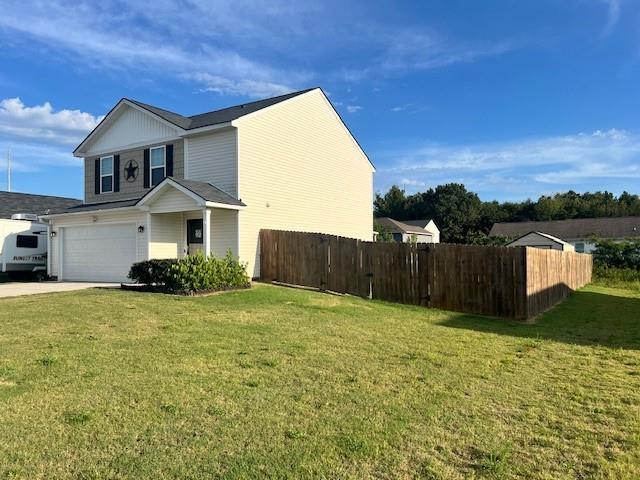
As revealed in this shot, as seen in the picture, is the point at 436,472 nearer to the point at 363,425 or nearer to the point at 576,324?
the point at 363,425

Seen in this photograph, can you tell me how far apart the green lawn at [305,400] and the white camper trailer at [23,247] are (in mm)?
13345

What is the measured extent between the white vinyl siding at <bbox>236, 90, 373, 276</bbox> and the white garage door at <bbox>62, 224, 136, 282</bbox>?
4674 millimetres

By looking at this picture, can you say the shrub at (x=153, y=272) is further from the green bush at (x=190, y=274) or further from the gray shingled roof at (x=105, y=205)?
the gray shingled roof at (x=105, y=205)

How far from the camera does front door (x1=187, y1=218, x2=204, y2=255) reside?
1773cm

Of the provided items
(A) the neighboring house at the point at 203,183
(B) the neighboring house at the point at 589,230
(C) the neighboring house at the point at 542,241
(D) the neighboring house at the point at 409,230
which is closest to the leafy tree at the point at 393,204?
(D) the neighboring house at the point at 409,230

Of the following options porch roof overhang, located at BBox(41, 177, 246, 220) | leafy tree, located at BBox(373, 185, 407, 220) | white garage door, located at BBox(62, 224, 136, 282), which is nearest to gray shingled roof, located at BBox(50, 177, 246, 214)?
porch roof overhang, located at BBox(41, 177, 246, 220)

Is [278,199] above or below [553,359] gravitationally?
above

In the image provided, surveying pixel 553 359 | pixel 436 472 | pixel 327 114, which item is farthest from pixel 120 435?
pixel 327 114

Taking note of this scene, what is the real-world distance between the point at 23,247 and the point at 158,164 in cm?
770

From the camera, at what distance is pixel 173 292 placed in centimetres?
1298

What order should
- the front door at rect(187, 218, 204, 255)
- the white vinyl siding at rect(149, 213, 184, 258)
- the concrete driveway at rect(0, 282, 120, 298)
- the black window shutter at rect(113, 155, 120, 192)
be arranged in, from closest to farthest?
the concrete driveway at rect(0, 282, 120, 298)
the white vinyl siding at rect(149, 213, 184, 258)
the front door at rect(187, 218, 204, 255)
the black window shutter at rect(113, 155, 120, 192)

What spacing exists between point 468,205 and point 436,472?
2954 inches

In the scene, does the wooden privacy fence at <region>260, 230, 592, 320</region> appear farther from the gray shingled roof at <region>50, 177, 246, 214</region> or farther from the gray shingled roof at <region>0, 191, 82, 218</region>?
the gray shingled roof at <region>0, 191, 82, 218</region>

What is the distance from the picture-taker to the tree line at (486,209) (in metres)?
72.8
